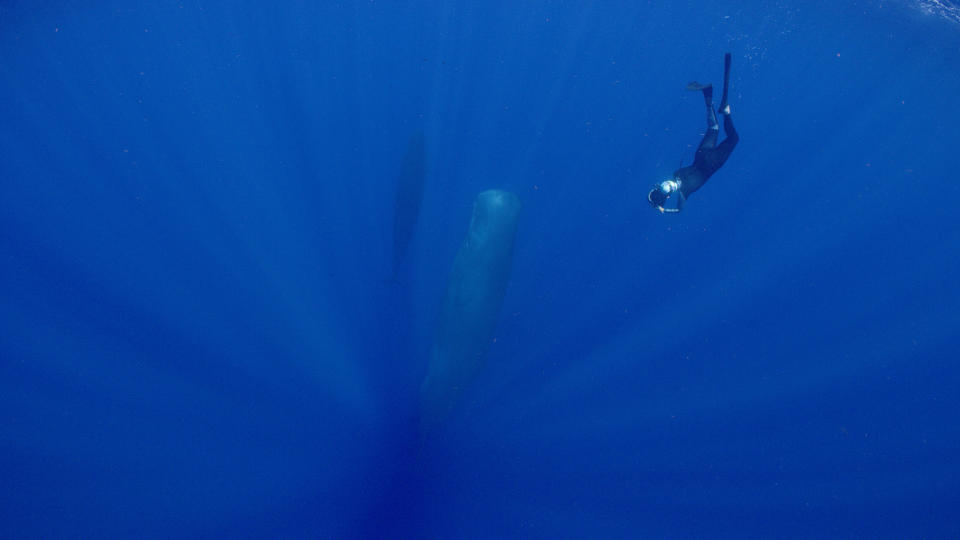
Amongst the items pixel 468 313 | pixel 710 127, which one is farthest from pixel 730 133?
pixel 468 313

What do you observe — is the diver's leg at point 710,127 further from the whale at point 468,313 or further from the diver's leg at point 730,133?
the whale at point 468,313

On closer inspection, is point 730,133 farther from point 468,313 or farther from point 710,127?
point 468,313

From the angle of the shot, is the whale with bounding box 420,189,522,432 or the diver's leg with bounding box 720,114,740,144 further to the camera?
the whale with bounding box 420,189,522,432

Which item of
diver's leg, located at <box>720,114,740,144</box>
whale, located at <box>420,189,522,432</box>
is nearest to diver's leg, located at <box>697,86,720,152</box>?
diver's leg, located at <box>720,114,740,144</box>

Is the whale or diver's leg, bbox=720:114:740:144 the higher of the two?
diver's leg, bbox=720:114:740:144

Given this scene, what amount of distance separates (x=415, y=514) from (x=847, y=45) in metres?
11.2

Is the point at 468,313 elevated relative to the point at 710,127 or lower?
lower

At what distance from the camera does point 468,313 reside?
530cm

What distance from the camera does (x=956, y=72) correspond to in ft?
24.5

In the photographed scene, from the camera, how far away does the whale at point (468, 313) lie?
5.32 meters

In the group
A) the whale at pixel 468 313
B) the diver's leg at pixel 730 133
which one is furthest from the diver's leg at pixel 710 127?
the whale at pixel 468 313

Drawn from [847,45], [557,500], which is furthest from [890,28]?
[557,500]

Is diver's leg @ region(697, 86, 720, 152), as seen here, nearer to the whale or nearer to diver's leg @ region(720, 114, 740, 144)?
diver's leg @ region(720, 114, 740, 144)

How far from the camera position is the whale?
532 cm
